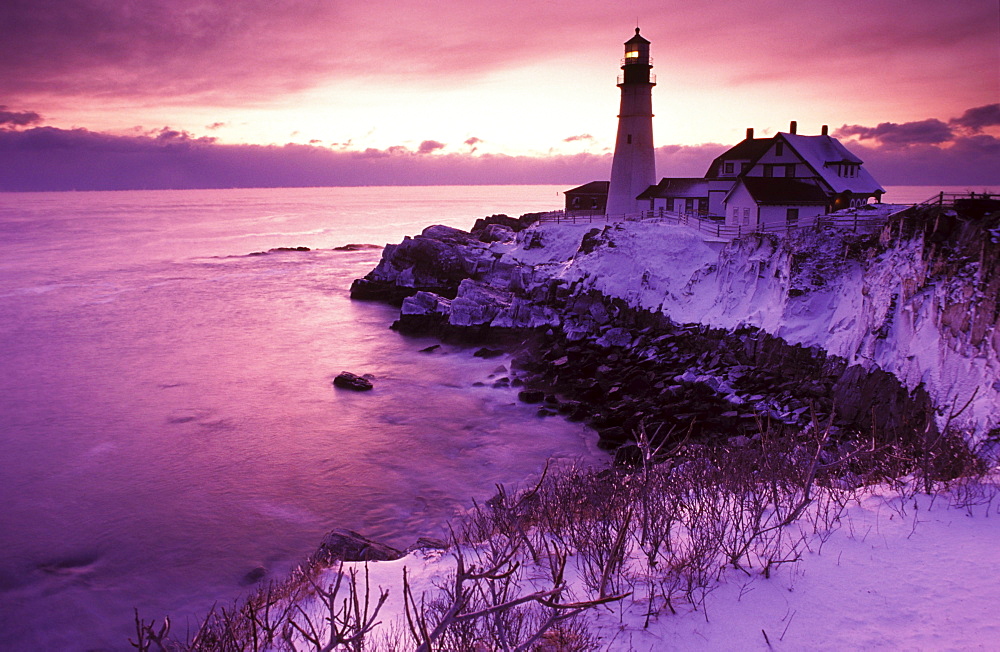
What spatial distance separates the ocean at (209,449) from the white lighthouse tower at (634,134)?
1969 centimetres

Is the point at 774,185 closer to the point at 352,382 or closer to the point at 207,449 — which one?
the point at 352,382

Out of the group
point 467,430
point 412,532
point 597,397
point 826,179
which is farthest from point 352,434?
point 826,179

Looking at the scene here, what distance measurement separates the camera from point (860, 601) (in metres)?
6.06

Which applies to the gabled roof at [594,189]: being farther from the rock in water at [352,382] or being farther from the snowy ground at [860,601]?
the snowy ground at [860,601]

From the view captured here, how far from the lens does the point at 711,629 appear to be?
589 centimetres

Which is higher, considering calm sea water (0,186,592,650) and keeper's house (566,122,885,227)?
keeper's house (566,122,885,227)

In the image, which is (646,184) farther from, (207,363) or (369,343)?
(207,363)

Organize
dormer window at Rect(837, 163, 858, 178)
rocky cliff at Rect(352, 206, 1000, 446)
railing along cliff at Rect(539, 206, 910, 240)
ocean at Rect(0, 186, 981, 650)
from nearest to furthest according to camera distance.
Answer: ocean at Rect(0, 186, 981, 650), rocky cliff at Rect(352, 206, 1000, 446), railing along cliff at Rect(539, 206, 910, 240), dormer window at Rect(837, 163, 858, 178)

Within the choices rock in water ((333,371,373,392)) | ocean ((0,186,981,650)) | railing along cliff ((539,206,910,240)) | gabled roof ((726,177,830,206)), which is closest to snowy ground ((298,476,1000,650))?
ocean ((0,186,981,650))

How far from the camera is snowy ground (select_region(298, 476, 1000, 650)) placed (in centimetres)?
556

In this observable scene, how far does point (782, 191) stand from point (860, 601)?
31.6 m

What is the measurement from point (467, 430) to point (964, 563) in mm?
14545

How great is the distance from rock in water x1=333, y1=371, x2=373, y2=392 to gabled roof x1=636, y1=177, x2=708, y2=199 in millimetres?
27486

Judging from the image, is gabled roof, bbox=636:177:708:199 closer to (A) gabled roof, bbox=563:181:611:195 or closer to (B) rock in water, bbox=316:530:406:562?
(A) gabled roof, bbox=563:181:611:195
